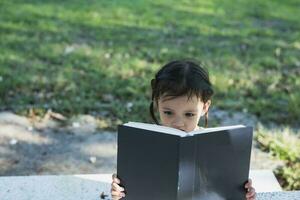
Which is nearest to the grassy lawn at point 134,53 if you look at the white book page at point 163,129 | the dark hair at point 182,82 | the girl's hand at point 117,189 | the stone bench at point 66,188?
the stone bench at point 66,188

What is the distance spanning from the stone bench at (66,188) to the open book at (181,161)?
66 centimetres

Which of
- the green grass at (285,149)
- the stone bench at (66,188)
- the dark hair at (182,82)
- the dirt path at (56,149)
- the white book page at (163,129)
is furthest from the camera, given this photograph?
the dirt path at (56,149)

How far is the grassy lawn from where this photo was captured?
420 centimetres

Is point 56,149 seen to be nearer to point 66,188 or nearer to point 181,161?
point 66,188

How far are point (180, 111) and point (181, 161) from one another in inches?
15.1

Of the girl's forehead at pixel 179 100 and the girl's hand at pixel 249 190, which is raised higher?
the girl's forehead at pixel 179 100

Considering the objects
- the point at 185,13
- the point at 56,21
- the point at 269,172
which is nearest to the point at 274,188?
the point at 269,172

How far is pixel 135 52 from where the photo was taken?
5.34m

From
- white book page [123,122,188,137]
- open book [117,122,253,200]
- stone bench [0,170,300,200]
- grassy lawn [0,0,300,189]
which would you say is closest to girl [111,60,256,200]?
open book [117,122,253,200]

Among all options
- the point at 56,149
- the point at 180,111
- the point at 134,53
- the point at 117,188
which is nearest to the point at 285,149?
the point at 56,149

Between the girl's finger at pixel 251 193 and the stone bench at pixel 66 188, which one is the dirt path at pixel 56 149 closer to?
the stone bench at pixel 66 188

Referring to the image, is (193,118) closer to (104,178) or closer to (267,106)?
(104,178)

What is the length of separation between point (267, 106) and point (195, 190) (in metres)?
2.57

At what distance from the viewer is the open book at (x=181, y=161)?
171 centimetres
